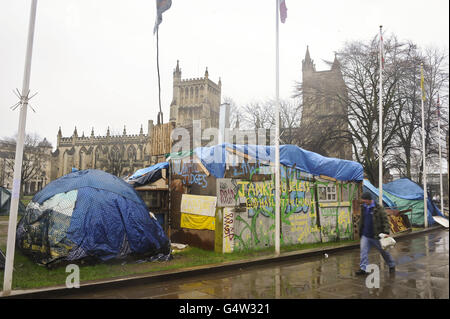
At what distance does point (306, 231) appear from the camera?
12.6 m

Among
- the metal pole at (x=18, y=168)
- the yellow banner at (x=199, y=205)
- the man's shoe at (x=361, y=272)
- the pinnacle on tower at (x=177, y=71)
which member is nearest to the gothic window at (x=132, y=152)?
the pinnacle on tower at (x=177, y=71)

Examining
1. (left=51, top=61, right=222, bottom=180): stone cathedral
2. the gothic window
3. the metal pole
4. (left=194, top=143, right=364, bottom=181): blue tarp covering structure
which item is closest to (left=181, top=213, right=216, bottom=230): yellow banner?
(left=194, top=143, right=364, bottom=181): blue tarp covering structure

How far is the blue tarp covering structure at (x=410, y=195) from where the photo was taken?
2078cm

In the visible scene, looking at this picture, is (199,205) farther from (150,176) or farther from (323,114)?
(323,114)

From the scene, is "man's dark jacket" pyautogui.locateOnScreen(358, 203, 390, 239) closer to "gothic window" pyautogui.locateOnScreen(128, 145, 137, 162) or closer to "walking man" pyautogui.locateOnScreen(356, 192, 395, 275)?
"walking man" pyautogui.locateOnScreen(356, 192, 395, 275)

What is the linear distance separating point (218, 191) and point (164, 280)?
3.58 metres

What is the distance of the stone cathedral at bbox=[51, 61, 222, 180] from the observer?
71.7 m

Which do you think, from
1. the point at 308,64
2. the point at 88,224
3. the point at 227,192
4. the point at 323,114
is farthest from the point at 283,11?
the point at 308,64

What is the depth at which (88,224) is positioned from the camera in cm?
839

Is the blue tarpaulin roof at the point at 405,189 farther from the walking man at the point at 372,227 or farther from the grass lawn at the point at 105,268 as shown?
the walking man at the point at 372,227

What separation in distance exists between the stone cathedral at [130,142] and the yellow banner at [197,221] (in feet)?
79.7

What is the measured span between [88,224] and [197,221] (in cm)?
378

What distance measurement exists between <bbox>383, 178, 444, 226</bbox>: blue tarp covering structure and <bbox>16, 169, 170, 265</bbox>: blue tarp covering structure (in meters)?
17.0

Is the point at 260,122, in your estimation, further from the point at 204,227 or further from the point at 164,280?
the point at 164,280
